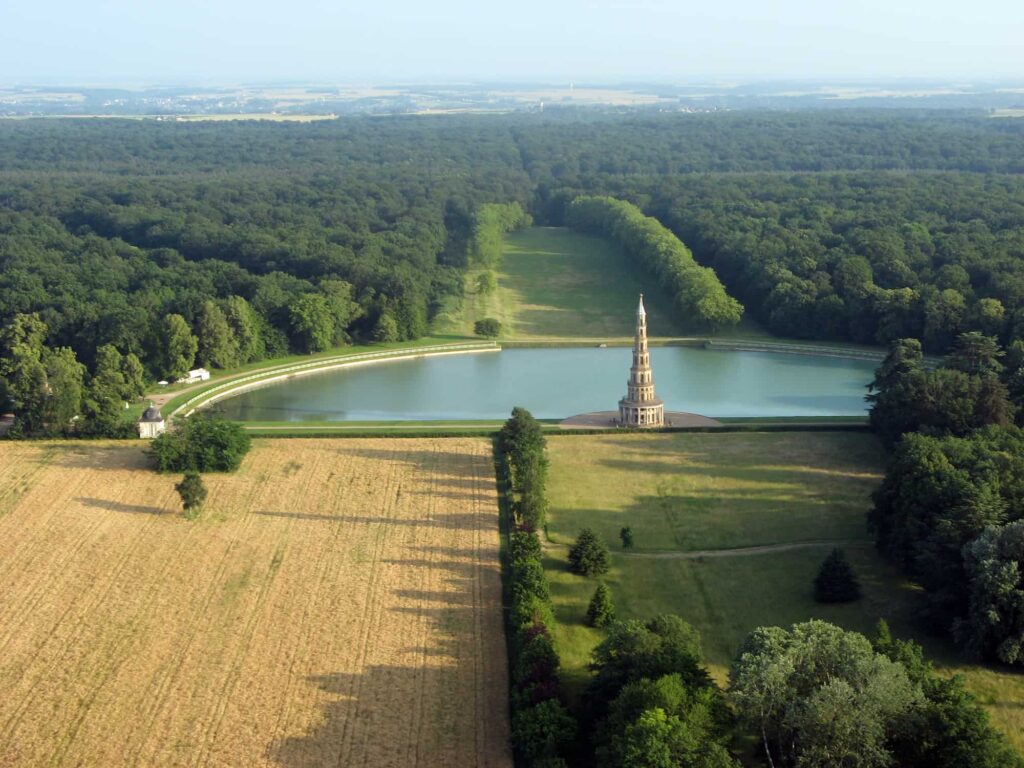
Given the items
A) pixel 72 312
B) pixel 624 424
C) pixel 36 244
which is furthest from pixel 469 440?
pixel 36 244

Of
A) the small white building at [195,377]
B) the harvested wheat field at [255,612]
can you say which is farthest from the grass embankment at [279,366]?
the harvested wheat field at [255,612]

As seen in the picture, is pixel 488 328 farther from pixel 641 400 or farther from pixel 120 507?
pixel 120 507

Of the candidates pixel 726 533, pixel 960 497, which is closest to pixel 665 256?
pixel 726 533

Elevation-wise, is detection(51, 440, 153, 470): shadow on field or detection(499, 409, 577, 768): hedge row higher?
detection(499, 409, 577, 768): hedge row

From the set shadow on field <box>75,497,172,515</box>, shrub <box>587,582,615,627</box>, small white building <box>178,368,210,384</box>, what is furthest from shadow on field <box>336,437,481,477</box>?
small white building <box>178,368,210,384</box>

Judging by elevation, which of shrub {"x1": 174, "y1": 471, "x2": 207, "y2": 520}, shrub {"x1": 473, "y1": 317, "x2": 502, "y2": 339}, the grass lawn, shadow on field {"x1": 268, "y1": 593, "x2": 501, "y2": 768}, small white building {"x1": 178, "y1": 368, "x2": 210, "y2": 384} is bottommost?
the grass lawn

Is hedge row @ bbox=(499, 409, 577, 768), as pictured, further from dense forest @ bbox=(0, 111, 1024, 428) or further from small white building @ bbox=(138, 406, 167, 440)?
dense forest @ bbox=(0, 111, 1024, 428)
